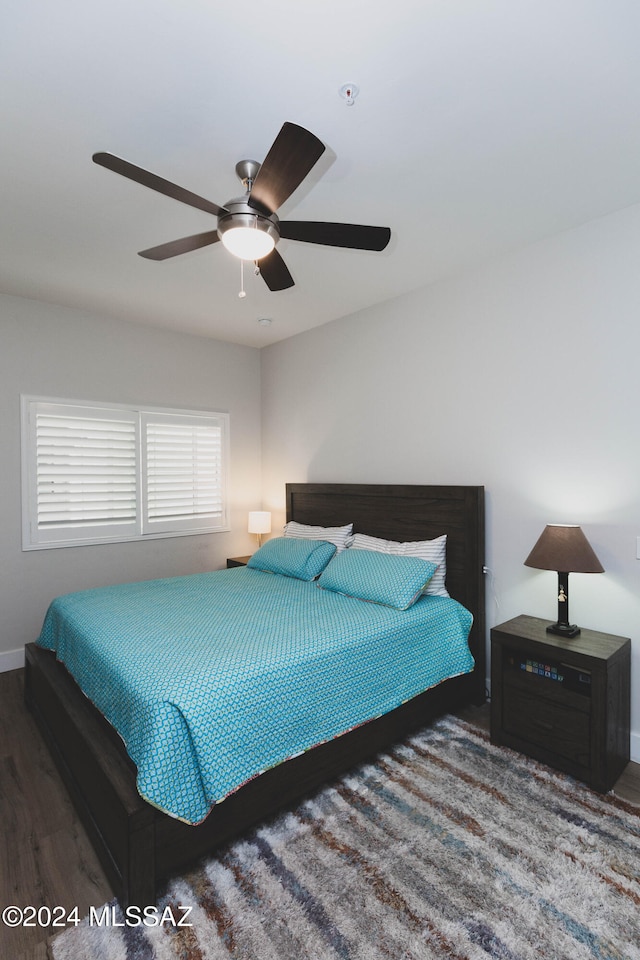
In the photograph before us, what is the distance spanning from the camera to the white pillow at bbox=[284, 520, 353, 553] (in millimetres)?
3799

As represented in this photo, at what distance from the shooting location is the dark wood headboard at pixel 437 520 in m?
3.09

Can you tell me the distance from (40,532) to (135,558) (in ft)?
2.58

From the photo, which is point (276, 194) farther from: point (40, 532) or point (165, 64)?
point (40, 532)

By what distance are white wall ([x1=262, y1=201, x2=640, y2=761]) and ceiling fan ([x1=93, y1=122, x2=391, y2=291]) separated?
137cm

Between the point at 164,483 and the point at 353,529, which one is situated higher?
the point at 164,483

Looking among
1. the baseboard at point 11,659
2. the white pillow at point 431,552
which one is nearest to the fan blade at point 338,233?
the white pillow at point 431,552

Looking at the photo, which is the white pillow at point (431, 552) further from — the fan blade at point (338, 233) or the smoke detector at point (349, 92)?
the smoke detector at point (349, 92)

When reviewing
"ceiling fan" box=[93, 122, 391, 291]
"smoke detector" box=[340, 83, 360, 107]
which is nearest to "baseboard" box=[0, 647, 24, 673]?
"ceiling fan" box=[93, 122, 391, 291]

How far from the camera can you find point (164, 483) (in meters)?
4.43

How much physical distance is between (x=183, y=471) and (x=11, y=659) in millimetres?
1982

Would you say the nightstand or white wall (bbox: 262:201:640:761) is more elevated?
white wall (bbox: 262:201:640:761)

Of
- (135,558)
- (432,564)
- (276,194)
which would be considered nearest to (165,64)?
(276,194)

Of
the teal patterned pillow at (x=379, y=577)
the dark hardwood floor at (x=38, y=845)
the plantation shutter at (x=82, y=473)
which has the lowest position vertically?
the dark hardwood floor at (x=38, y=845)

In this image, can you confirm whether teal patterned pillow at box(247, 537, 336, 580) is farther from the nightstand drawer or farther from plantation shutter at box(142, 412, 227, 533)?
the nightstand drawer
